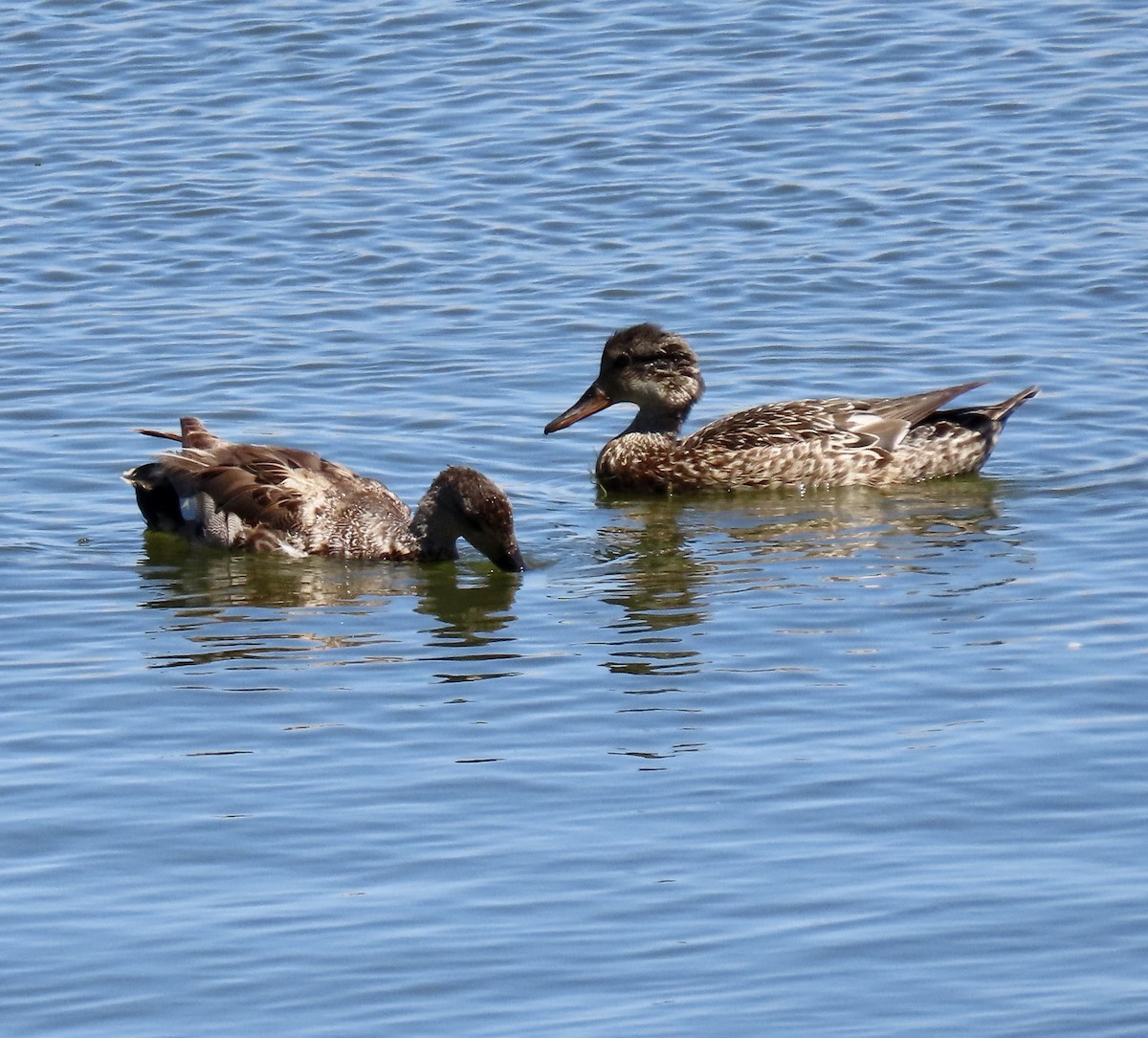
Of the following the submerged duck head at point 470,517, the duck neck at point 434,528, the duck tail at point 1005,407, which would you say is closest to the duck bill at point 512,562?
the submerged duck head at point 470,517

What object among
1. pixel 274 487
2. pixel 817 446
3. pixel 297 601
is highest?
pixel 274 487

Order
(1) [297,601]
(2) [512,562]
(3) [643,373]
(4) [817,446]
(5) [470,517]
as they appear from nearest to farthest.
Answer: (1) [297,601] → (5) [470,517] → (2) [512,562] → (4) [817,446] → (3) [643,373]

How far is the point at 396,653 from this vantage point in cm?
1025

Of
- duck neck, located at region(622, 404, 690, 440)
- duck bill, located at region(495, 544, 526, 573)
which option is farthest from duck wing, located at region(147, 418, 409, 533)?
duck neck, located at region(622, 404, 690, 440)

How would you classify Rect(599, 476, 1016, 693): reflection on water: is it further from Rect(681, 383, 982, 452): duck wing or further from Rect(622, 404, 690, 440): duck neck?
Rect(622, 404, 690, 440): duck neck

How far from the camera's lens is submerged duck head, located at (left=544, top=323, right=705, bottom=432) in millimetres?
14031

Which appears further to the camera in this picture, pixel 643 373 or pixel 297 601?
pixel 643 373

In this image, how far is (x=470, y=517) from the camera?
11508 mm

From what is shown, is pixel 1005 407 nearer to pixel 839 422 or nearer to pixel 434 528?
pixel 839 422

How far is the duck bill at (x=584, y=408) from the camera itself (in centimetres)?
1377

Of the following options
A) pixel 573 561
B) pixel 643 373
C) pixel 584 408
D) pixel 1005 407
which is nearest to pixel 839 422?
pixel 1005 407

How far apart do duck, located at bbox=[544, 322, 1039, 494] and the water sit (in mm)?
174

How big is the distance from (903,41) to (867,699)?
47.1 feet

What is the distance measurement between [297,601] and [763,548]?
93.5 inches
